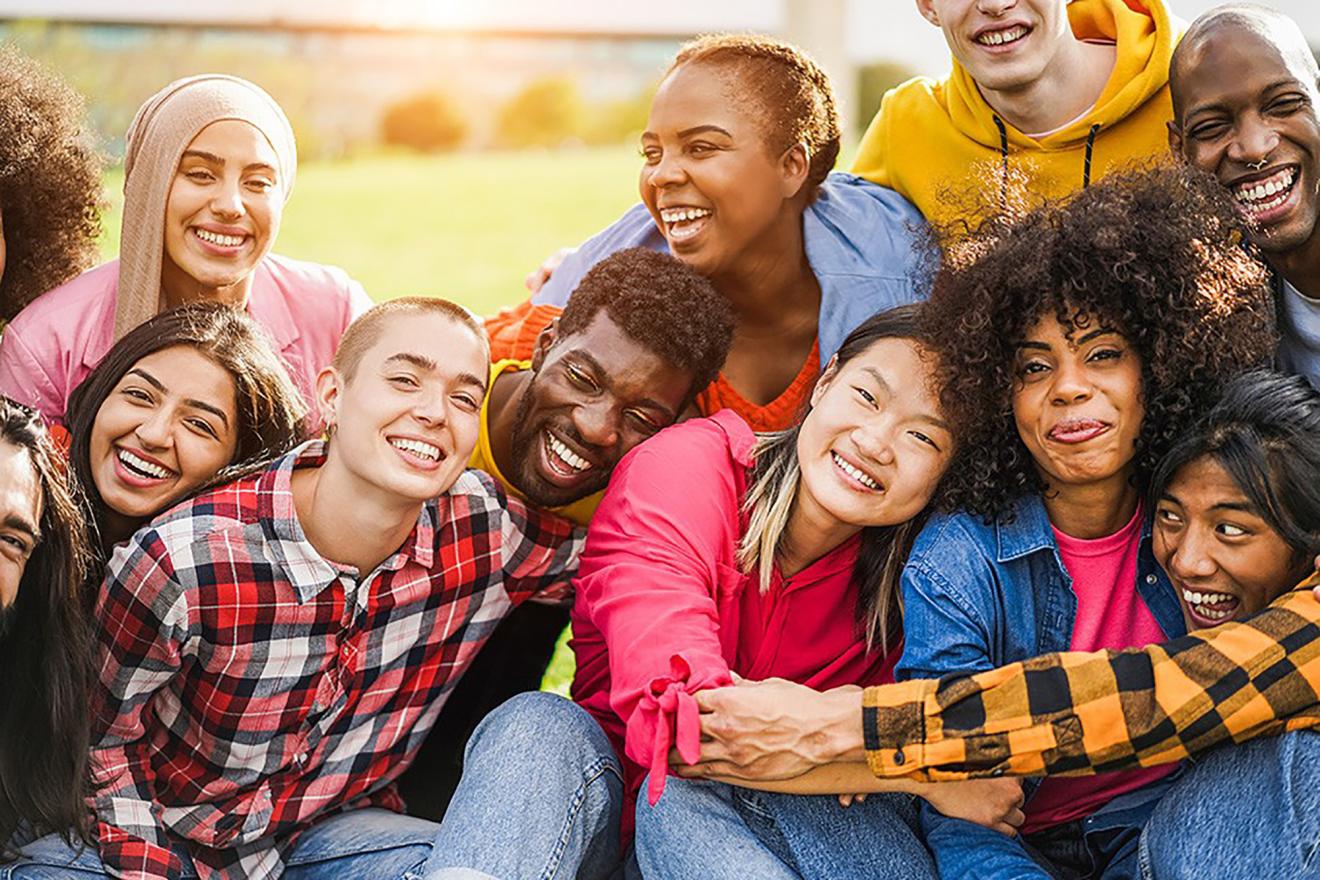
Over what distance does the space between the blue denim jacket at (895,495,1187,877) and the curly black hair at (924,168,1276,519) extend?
0.25 ft

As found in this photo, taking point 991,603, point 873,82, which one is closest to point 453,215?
point 873,82

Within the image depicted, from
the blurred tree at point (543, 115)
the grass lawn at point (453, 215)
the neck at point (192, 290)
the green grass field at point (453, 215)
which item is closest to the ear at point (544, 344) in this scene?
the neck at point (192, 290)

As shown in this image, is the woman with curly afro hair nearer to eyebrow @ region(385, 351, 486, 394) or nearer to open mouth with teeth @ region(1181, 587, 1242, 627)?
open mouth with teeth @ region(1181, 587, 1242, 627)

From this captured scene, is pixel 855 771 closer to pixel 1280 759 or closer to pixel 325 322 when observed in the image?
pixel 1280 759

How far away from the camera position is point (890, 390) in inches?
130

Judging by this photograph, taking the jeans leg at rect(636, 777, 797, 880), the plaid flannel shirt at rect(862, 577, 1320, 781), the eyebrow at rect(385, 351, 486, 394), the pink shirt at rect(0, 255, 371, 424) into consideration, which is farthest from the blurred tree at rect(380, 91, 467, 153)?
the plaid flannel shirt at rect(862, 577, 1320, 781)

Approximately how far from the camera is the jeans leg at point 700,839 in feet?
9.80

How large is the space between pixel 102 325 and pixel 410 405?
1.20 meters

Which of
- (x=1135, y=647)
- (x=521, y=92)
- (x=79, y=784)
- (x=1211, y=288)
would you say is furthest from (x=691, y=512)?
(x=521, y=92)

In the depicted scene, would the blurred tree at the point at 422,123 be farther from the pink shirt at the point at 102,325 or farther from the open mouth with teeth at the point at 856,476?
the open mouth with teeth at the point at 856,476

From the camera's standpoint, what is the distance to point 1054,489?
3.28 m

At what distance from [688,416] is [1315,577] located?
153cm

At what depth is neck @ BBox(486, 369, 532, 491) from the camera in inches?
149

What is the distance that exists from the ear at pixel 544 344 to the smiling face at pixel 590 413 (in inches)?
4.2
